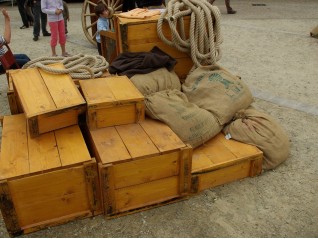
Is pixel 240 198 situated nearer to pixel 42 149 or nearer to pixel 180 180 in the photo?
pixel 180 180

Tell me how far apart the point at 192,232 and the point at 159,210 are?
0.32m

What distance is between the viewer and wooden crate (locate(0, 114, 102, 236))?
7.34 ft

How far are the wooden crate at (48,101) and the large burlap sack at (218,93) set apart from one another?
1.14 m

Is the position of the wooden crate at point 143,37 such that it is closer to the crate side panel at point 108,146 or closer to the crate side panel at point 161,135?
the crate side panel at point 161,135

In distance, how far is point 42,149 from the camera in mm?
2488

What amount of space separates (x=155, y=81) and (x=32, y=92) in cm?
110

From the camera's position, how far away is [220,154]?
2934 millimetres

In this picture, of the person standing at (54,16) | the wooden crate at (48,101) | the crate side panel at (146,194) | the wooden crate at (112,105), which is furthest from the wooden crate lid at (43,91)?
the person standing at (54,16)

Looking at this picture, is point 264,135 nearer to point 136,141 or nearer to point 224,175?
point 224,175

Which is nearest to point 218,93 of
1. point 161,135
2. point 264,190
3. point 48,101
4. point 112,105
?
point 161,135

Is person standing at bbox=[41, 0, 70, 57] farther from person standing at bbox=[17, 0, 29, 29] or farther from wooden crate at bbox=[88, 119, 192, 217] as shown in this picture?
wooden crate at bbox=[88, 119, 192, 217]

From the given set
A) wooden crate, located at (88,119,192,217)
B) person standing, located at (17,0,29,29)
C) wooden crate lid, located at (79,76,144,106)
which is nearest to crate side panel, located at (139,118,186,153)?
wooden crate, located at (88,119,192,217)

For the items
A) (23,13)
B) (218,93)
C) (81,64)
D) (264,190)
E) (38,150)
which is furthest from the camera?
(23,13)

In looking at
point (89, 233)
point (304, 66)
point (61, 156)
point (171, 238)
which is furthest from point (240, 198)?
point (304, 66)
